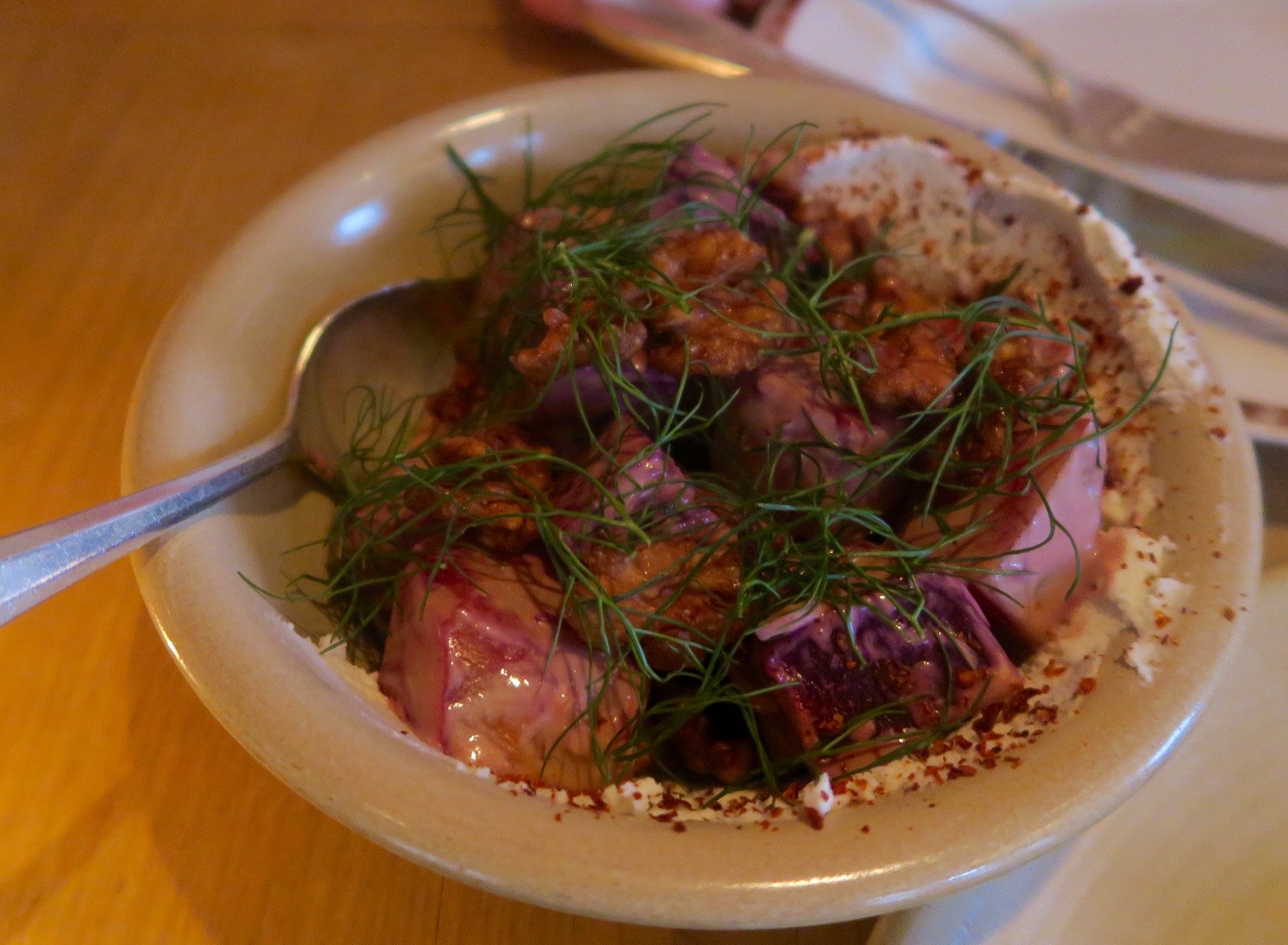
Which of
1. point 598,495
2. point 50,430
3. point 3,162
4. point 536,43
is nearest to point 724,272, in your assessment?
point 598,495

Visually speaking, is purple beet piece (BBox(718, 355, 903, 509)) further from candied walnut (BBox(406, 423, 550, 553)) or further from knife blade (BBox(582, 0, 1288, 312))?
knife blade (BBox(582, 0, 1288, 312))

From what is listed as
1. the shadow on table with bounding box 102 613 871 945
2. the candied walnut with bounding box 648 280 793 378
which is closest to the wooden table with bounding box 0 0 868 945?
the shadow on table with bounding box 102 613 871 945

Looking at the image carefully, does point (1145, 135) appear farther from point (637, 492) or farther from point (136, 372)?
point (136, 372)

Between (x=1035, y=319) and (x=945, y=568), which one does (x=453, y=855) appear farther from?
(x=1035, y=319)

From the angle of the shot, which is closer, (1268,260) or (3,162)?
(1268,260)

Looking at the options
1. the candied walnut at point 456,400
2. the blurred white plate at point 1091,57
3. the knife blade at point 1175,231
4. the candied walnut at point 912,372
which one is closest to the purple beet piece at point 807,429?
the candied walnut at point 912,372
